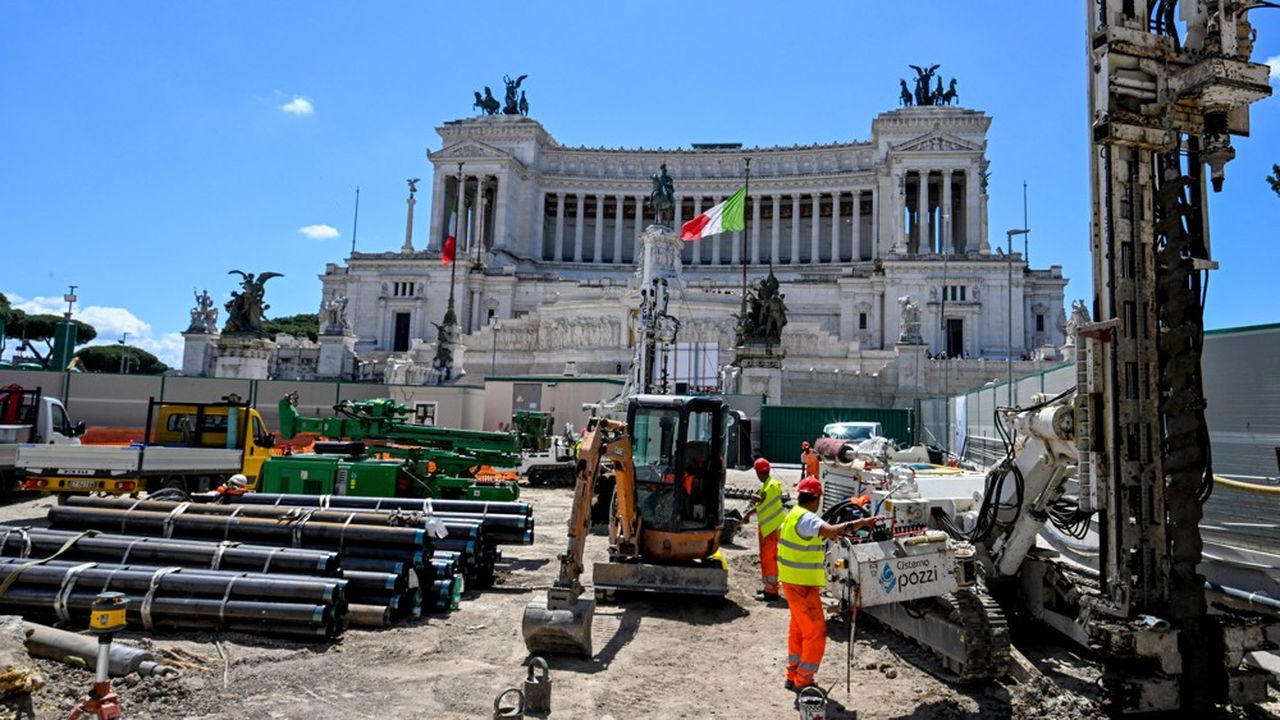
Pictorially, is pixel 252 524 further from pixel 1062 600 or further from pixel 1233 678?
pixel 1233 678

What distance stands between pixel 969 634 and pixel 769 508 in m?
3.37

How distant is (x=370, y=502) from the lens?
35.7 feet

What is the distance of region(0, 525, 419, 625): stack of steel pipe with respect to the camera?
8.17 metres

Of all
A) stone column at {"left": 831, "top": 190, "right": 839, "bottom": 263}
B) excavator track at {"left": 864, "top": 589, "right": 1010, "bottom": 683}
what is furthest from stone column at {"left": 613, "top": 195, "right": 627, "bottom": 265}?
A: excavator track at {"left": 864, "top": 589, "right": 1010, "bottom": 683}

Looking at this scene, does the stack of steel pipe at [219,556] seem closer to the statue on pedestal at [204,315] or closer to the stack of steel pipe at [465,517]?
the stack of steel pipe at [465,517]

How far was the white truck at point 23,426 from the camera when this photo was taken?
16000 millimetres

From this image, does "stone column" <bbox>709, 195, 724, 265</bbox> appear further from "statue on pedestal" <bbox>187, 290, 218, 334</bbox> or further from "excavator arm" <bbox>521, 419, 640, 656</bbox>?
"excavator arm" <bbox>521, 419, 640, 656</bbox>

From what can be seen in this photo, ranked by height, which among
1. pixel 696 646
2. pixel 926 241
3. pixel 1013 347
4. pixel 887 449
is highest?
pixel 926 241

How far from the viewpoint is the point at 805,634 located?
21.5 feet

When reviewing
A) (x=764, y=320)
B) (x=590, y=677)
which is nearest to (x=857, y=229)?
(x=764, y=320)

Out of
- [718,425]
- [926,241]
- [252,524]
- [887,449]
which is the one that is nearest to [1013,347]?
[926,241]

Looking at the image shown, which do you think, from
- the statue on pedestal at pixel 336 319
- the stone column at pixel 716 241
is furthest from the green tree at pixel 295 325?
the stone column at pixel 716 241

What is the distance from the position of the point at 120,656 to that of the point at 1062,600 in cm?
844

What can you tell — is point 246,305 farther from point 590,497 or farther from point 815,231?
point 815,231
